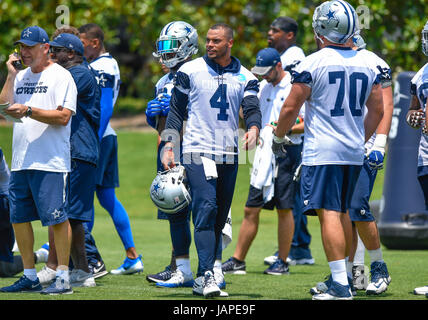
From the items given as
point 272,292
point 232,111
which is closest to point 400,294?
point 272,292

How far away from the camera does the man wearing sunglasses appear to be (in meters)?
6.59

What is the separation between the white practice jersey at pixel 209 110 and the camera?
6.72m

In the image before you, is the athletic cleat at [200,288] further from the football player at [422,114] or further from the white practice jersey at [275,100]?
the white practice jersey at [275,100]

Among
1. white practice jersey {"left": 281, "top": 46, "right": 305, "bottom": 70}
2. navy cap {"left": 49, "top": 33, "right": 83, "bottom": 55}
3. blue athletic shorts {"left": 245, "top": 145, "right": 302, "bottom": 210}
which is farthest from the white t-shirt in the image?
white practice jersey {"left": 281, "top": 46, "right": 305, "bottom": 70}

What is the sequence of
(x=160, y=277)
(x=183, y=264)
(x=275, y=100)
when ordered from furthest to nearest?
1. (x=275, y=100)
2. (x=160, y=277)
3. (x=183, y=264)

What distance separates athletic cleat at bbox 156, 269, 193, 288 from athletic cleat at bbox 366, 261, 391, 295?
5.05ft

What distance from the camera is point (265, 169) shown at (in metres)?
8.64

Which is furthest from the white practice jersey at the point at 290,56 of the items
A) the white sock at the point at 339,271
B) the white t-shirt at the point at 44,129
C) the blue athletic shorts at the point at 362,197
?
the white sock at the point at 339,271

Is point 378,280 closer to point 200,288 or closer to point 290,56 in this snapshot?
point 200,288

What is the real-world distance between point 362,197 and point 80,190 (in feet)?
7.78

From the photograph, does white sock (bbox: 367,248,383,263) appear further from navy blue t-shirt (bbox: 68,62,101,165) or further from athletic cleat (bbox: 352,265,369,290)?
navy blue t-shirt (bbox: 68,62,101,165)

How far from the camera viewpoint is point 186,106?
272 inches

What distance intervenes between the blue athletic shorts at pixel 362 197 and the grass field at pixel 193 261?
634 millimetres

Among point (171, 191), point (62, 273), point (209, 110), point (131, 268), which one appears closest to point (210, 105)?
point (209, 110)
